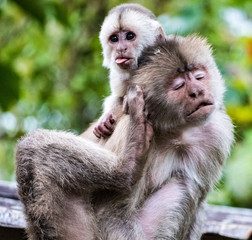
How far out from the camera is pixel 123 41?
14.5ft

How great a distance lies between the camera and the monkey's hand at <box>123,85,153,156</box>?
344 centimetres

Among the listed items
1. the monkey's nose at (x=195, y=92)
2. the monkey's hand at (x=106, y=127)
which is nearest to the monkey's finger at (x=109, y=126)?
the monkey's hand at (x=106, y=127)

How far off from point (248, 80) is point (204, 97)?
16.4ft

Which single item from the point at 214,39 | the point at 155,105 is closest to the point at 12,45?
the point at 214,39

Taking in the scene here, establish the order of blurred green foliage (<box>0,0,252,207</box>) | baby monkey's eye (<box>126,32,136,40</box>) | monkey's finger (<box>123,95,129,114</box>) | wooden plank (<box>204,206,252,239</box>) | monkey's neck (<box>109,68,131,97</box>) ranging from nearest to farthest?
Answer: monkey's finger (<box>123,95,129,114</box>) → monkey's neck (<box>109,68,131,97</box>) → wooden plank (<box>204,206,252,239</box>) → baby monkey's eye (<box>126,32,136,40</box>) → blurred green foliage (<box>0,0,252,207</box>)

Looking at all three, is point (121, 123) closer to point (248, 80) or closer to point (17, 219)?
point (17, 219)

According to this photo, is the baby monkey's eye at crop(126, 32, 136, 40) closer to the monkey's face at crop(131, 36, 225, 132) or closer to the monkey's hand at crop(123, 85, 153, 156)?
the monkey's face at crop(131, 36, 225, 132)

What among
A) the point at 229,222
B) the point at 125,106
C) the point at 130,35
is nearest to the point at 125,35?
the point at 130,35

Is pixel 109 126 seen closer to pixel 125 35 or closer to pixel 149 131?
pixel 149 131

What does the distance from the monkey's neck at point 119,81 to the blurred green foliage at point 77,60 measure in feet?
11.1

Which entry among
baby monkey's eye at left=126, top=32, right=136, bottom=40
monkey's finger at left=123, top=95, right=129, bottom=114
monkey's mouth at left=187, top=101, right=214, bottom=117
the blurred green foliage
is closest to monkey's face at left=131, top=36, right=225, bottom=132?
monkey's mouth at left=187, top=101, right=214, bottom=117

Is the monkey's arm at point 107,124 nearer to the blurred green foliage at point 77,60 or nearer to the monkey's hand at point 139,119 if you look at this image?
the monkey's hand at point 139,119

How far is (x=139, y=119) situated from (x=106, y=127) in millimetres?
334

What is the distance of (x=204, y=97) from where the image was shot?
343 cm
